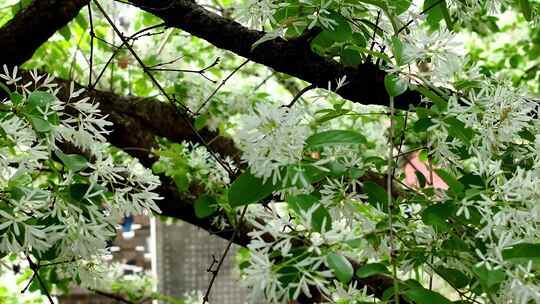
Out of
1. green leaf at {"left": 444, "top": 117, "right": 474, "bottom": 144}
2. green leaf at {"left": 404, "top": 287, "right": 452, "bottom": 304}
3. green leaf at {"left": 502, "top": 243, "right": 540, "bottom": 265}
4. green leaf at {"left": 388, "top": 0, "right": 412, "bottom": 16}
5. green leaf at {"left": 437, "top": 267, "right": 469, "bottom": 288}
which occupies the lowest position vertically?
green leaf at {"left": 404, "top": 287, "right": 452, "bottom": 304}

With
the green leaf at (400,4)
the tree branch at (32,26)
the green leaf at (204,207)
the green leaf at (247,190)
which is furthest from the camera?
the green leaf at (204,207)

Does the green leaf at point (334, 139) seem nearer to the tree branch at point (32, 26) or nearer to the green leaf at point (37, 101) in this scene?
the green leaf at point (37, 101)

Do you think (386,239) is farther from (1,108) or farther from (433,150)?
(1,108)

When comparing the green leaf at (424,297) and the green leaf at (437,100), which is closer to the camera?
the green leaf at (424,297)

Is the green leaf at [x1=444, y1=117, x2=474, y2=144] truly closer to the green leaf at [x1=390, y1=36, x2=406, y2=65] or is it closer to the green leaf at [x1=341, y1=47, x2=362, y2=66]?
the green leaf at [x1=390, y1=36, x2=406, y2=65]

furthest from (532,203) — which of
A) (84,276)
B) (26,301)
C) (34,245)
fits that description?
(26,301)

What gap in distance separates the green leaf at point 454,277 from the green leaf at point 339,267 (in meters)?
0.18

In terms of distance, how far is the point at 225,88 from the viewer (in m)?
2.07

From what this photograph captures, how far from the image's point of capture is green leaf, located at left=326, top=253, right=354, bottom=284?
482mm

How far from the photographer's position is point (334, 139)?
1.90 ft

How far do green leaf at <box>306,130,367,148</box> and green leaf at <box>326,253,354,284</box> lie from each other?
4.1 inches

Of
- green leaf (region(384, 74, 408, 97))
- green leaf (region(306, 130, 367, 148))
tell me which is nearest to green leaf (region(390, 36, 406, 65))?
green leaf (region(384, 74, 408, 97))

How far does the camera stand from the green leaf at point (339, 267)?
48 centimetres

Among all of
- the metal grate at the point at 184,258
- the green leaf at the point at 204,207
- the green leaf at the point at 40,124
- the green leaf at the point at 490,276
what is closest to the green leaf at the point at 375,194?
the green leaf at the point at 490,276
